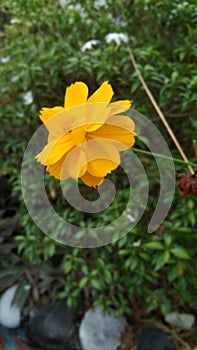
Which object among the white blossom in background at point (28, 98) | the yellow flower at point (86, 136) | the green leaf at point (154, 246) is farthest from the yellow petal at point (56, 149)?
the white blossom in background at point (28, 98)

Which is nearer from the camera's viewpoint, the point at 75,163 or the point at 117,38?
the point at 75,163

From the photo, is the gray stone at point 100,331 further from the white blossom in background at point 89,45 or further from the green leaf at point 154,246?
the white blossom in background at point 89,45

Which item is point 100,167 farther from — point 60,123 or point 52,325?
point 52,325

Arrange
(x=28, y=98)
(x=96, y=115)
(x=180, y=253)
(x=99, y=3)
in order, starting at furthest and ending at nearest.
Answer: (x=99, y=3)
(x=28, y=98)
(x=180, y=253)
(x=96, y=115)

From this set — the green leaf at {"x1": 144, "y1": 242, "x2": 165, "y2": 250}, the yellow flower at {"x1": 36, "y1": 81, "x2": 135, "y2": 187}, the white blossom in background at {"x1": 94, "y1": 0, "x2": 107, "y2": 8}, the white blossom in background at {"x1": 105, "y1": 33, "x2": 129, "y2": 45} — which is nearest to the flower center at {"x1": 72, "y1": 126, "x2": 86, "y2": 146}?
the yellow flower at {"x1": 36, "y1": 81, "x2": 135, "y2": 187}

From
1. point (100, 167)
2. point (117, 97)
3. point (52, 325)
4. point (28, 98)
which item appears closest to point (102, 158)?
point (100, 167)

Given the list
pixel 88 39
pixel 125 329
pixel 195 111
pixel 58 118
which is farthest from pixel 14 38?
pixel 58 118

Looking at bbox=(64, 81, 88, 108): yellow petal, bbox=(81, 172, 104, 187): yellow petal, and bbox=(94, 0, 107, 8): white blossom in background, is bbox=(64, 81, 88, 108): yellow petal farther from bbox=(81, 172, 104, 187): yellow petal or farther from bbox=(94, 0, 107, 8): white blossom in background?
bbox=(94, 0, 107, 8): white blossom in background
